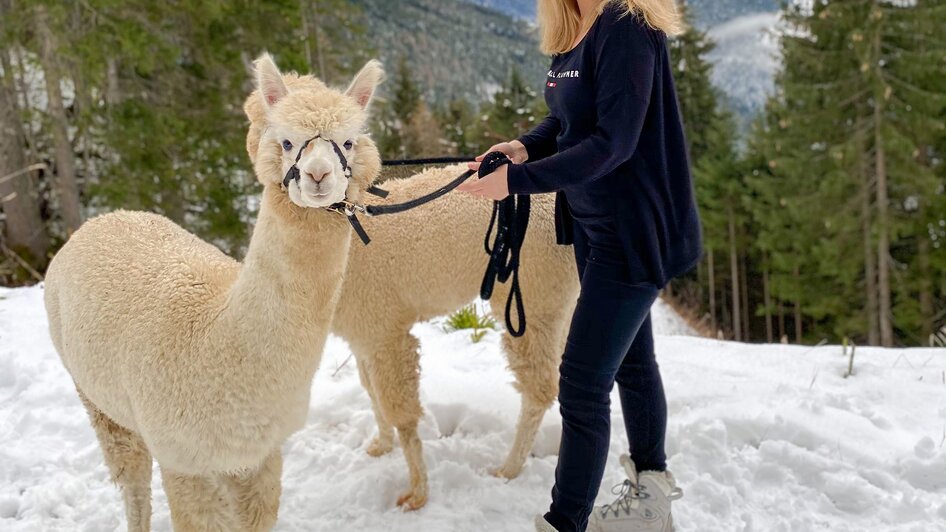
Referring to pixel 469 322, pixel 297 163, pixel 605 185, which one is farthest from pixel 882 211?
pixel 297 163

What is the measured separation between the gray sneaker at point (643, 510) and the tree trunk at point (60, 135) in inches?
346

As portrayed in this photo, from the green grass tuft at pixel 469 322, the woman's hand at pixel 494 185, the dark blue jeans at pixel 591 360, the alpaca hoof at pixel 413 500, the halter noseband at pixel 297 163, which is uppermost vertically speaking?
the halter noseband at pixel 297 163

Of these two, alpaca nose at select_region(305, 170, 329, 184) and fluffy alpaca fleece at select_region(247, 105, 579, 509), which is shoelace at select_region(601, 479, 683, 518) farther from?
alpaca nose at select_region(305, 170, 329, 184)

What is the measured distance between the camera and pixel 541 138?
2.47 m

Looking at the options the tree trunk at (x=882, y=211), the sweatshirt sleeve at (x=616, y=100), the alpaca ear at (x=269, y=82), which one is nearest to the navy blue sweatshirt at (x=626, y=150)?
the sweatshirt sleeve at (x=616, y=100)

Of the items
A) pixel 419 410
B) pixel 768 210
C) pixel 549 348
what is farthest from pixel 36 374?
pixel 768 210

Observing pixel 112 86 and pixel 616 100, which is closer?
pixel 616 100

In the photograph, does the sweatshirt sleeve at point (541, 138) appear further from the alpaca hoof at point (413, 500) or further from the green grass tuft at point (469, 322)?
the green grass tuft at point (469, 322)

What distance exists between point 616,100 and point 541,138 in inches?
25.4

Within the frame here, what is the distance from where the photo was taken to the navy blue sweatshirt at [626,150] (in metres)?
1.84

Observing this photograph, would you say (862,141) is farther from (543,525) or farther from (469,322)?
(543,525)

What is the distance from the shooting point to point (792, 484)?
2.92m

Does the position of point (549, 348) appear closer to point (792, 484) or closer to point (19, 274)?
point (792, 484)

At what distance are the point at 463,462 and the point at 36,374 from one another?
107 inches
